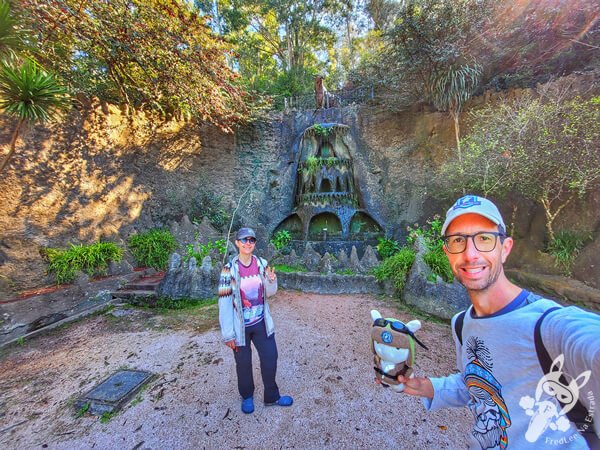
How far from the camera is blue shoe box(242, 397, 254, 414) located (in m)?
2.40

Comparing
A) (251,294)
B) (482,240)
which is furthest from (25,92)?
(482,240)

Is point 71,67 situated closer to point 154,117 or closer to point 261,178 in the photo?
point 154,117

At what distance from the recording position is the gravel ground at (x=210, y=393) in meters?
2.16

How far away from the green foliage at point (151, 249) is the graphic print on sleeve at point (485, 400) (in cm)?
797

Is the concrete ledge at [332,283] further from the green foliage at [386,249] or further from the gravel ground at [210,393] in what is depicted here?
the green foliage at [386,249]

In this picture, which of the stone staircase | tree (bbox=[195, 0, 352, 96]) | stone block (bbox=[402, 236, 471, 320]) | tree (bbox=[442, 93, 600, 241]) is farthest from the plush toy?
tree (bbox=[195, 0, 352, 96])

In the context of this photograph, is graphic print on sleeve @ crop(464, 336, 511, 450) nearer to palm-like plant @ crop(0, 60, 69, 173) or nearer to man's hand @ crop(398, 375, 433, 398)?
man's hand @ crop(398, 375, 433, 398)

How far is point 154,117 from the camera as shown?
8875mm

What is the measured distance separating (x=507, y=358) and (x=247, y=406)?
2.40m

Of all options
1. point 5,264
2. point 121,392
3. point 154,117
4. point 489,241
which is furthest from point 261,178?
point 489,241

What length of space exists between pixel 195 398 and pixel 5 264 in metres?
5.78

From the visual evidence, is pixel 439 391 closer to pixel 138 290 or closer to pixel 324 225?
pixel 138 290

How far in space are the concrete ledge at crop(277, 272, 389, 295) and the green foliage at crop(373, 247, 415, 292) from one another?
253mm

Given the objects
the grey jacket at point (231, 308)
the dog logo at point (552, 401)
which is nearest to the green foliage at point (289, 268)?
the grey jacket at point (231, 308)
